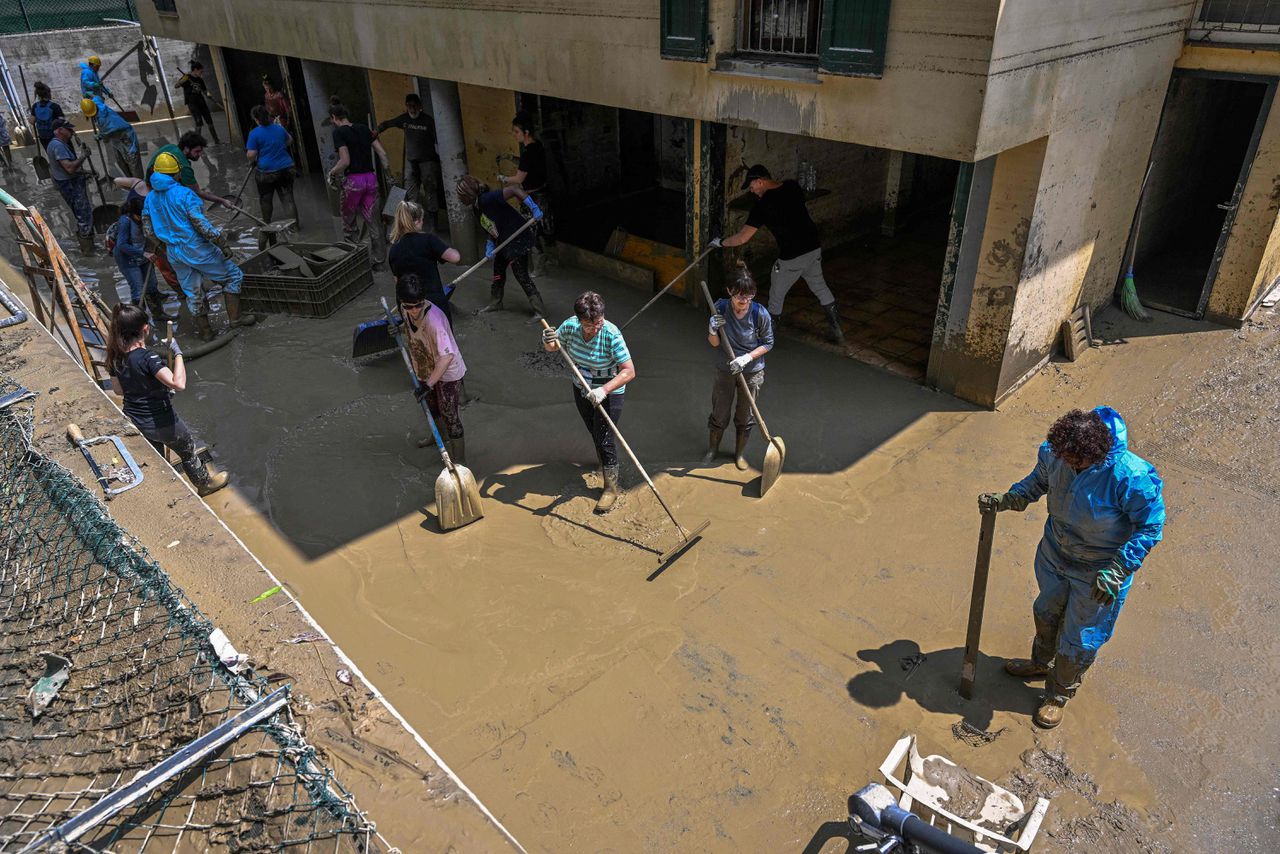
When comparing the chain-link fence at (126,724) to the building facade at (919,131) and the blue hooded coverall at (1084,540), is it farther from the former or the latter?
the building facade at (919,131)

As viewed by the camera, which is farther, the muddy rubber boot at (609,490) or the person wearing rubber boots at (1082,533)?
the muddy rubber boot at (609,490)

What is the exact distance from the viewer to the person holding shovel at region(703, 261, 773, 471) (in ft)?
20.9

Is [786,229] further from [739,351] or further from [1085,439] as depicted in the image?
[1085,439]

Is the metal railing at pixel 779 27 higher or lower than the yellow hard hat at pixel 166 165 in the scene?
higher

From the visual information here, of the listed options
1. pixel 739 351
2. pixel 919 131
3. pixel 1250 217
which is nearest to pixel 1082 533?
pixel 739 351

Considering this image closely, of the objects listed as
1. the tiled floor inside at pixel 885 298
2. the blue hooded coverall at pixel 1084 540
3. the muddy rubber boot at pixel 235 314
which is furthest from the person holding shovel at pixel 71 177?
the blue hooded coverall at pixel 1084 540

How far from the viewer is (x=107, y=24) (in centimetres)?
2125

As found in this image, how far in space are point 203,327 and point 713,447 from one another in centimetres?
595

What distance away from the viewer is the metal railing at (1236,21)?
7.72m

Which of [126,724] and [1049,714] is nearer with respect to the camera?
[126,724]

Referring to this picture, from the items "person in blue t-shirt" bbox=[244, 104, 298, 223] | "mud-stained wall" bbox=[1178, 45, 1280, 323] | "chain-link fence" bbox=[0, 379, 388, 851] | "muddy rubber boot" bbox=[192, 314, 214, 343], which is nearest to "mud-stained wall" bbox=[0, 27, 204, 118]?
"person in blue t-shirt" bbox=[244, 104, 298, 223]

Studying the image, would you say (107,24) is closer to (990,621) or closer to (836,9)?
(836,9)

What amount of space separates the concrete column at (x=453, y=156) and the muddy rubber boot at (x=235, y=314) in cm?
307

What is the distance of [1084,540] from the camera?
14.1 feet
